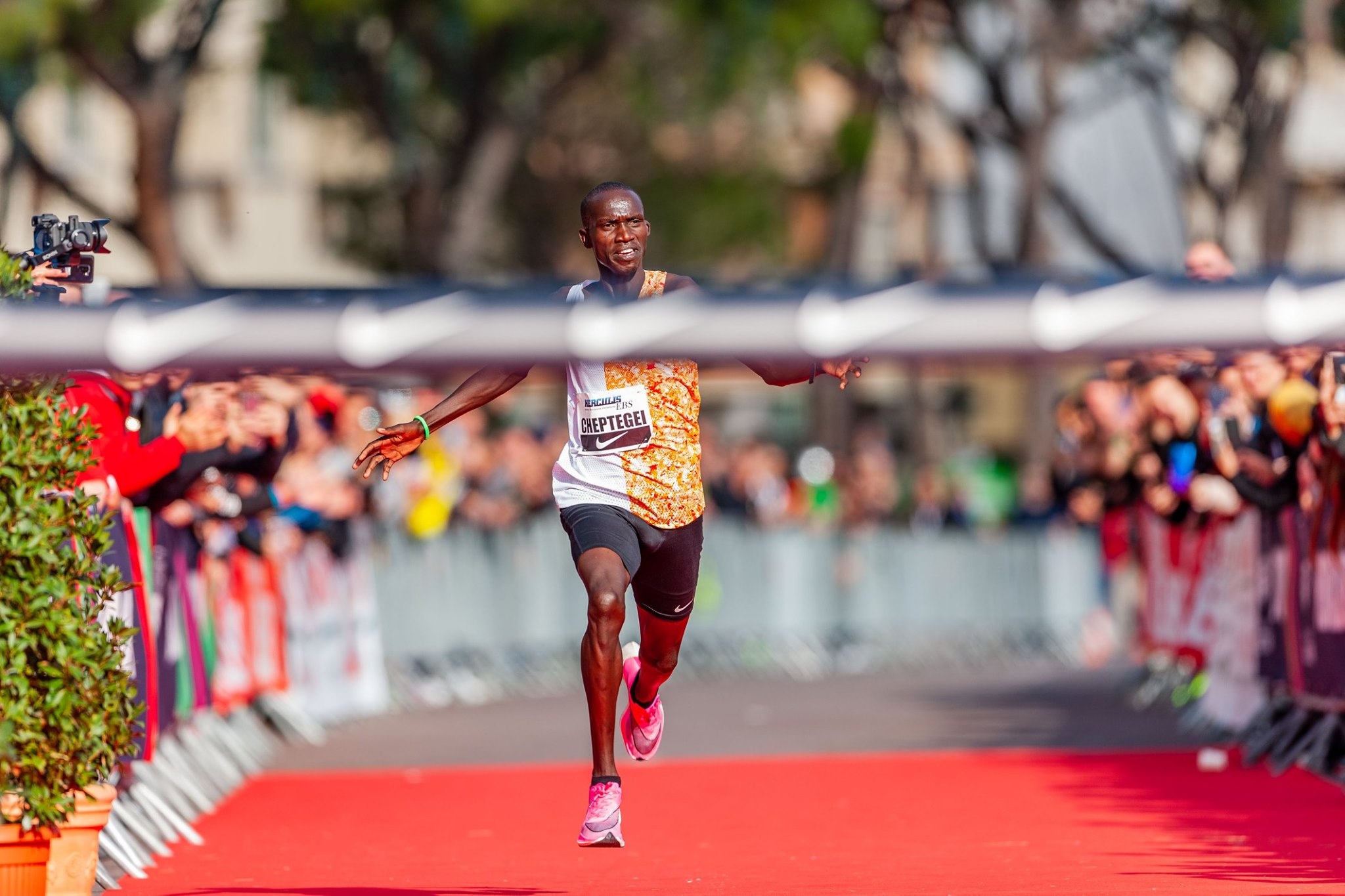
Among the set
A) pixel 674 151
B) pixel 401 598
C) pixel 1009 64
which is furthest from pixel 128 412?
pixel 674 151

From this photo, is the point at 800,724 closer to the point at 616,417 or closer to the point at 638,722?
the point at 638,722

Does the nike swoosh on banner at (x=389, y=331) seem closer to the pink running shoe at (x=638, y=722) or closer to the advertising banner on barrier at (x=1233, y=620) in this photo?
the pink running shoe at (x=638, y=722)

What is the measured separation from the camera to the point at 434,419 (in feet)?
26.8

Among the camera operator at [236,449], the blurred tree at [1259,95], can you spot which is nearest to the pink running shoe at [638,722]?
the camera operator at [236,449]

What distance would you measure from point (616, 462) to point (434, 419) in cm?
56

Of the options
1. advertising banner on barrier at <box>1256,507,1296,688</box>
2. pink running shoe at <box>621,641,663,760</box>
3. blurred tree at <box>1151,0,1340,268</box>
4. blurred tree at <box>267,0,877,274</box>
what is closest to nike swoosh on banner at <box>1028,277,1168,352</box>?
pink running shoe at <box>621,641,663,760</box>

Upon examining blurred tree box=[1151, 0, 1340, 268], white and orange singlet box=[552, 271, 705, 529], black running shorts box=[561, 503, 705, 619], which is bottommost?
black running shorts box=[561, 503, 705, 619]

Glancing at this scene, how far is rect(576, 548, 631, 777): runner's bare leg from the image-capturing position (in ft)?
26.1

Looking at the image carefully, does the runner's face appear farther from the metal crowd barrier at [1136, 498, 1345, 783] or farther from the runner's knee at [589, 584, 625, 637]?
the metal crowd barrier at [1136, 498, 1345, 783]

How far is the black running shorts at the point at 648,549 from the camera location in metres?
8.20

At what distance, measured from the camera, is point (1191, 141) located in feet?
153

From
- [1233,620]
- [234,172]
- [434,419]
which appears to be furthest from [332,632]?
[234,172]

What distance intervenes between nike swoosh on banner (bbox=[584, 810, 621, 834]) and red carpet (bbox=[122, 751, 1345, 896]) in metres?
0.42

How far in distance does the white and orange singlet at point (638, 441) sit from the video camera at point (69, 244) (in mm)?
1752
